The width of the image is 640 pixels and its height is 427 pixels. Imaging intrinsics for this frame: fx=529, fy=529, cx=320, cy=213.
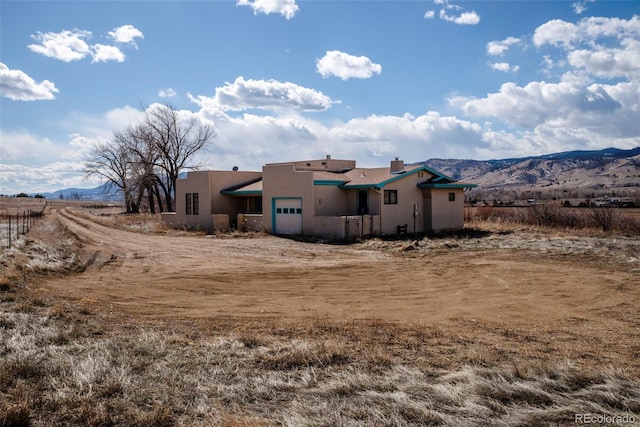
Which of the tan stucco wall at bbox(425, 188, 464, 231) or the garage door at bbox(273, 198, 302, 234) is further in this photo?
the tan stucco wall at bbox(425, 188, 464, 231)

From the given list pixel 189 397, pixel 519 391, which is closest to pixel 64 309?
pixel 189 397

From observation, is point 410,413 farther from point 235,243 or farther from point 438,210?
point 438,210

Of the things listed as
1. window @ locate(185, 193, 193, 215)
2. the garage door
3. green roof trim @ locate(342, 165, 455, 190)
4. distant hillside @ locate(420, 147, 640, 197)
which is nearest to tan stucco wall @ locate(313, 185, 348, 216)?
green roof trim @ locate(342, 165, 455, 190)

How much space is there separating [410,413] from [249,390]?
189 cm

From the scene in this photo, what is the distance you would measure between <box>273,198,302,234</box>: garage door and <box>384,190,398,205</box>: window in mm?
4889

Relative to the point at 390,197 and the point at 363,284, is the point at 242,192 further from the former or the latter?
the point at 363,284

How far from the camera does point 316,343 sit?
8.01m

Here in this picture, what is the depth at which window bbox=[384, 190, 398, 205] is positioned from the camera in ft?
98.6

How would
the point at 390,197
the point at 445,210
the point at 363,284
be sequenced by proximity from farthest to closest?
the point at 445,210
the point at 390,197
the point at 363,284

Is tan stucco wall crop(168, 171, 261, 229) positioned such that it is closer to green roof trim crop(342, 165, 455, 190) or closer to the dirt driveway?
green roof trim crop(342, 165, 455, 190)

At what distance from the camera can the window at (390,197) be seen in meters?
30.0

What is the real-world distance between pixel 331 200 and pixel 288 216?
8.75 feet

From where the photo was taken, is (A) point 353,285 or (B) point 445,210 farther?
(B) point 445,210

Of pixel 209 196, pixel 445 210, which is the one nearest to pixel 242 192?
pixel 209 196
